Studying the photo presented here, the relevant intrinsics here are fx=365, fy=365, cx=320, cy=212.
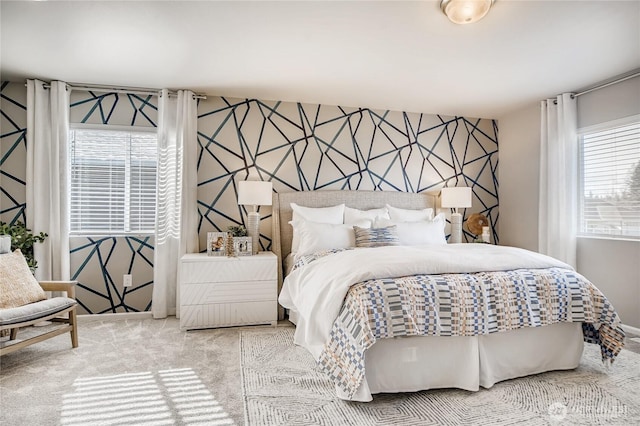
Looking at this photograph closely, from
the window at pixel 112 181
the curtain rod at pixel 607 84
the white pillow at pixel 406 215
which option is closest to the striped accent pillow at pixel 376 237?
the white pillow at pixel 406 215

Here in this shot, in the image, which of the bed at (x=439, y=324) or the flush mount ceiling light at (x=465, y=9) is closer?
the bed at (x=439, y=324)

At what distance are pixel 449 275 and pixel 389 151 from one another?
→ 2.58 metres

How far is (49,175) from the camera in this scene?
358cm

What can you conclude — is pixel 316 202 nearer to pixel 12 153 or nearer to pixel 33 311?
pixel 33 311

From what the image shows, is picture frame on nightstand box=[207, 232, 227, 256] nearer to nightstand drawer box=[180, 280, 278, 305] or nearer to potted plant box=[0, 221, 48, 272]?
nightstand drawer box=[180, 280, 278, 305]

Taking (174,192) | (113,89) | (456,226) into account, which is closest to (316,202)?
(174,192)

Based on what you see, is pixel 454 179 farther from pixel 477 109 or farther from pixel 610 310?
pixel 610 310

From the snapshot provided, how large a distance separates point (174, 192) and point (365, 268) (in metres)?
2.51

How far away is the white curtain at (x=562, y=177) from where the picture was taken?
3.87 metres

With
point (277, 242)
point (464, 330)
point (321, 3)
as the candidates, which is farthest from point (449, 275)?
point (277, 242)

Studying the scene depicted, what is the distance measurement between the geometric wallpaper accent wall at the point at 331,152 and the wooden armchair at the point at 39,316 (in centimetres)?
144

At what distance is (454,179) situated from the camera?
4.87 m

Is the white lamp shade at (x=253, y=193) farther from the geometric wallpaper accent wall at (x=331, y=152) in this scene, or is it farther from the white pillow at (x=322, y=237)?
the white pillow at (x=322, y=237)

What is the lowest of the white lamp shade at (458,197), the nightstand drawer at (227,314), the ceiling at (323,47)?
the nightstand drawer at (227,314)
